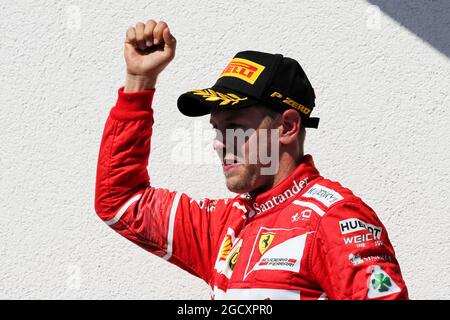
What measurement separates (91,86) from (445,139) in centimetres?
165

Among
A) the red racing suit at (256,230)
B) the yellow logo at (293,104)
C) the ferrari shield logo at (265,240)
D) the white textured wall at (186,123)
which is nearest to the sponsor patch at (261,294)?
the red racing suit at (256,230)

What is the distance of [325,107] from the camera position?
359 cm

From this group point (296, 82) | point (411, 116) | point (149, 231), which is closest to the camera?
point (296, 82)

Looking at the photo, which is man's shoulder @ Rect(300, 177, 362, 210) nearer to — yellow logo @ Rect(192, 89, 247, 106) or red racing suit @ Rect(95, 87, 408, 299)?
red racing suit @ Rect(95, 87, 408, 299)

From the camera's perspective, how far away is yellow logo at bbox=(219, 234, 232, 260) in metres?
2.51

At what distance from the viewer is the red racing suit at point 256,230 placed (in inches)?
83.6

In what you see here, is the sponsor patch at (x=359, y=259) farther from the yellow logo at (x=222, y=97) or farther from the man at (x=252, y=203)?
the yellow logo at (x=222, y=97)

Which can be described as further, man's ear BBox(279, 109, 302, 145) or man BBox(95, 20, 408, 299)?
man's ear BBox(279, 109, 302, 145)

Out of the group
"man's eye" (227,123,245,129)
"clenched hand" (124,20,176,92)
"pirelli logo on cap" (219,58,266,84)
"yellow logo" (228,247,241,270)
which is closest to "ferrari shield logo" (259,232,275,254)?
"yellow logo" (228,247,241,270)

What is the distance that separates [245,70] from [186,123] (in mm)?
1125

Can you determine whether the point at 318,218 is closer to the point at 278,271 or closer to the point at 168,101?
the point at 278,271

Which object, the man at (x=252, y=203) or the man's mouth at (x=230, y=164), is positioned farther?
the man's mouth at (x=230, y=164)

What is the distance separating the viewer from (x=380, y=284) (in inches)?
81.0
